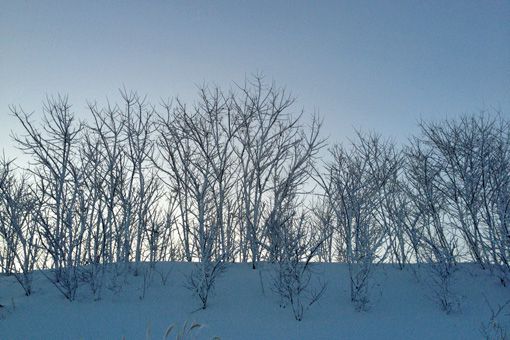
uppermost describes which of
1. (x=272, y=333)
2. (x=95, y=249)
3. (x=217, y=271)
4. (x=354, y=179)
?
(x=354, y=179)

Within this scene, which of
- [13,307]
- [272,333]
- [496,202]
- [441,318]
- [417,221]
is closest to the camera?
[272,333]

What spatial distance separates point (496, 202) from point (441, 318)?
4.33 metres

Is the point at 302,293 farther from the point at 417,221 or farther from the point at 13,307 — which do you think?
the point at 13,307

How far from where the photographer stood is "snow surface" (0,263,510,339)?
7.37 m

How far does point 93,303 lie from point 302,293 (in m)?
5.28

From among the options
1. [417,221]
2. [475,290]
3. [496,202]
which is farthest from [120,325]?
[496,202]

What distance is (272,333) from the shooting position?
730 cm

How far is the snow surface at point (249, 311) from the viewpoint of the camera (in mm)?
7367

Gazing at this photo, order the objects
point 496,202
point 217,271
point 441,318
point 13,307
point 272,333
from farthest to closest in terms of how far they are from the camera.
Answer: point 496,202 → point 217,271 → point 13,307 → point 441,318 → point 272,333

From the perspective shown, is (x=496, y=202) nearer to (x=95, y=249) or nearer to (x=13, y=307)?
(x=95, y=249)

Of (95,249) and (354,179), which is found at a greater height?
(354,179)

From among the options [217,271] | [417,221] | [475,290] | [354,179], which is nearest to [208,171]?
[217,271]

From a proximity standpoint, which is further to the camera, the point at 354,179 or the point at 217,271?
the point at 354,179

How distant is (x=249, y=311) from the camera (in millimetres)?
8445
